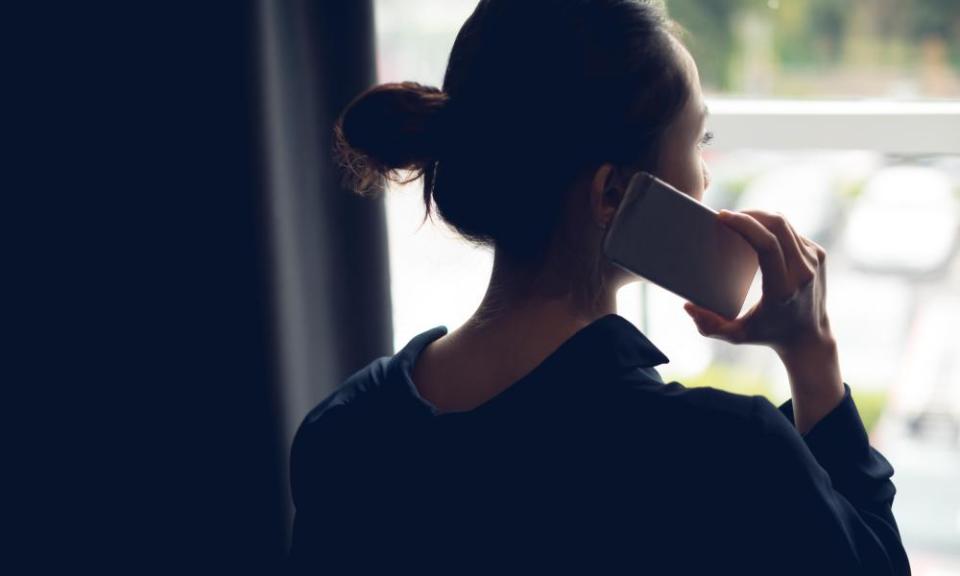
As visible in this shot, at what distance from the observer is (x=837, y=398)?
0.86 meters

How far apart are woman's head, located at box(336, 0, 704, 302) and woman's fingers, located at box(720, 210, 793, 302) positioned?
0.07m

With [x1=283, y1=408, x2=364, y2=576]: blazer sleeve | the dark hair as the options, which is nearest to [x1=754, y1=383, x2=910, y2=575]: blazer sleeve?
the dark hair

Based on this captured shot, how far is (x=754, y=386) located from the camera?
5.14ft

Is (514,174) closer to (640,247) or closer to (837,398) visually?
(640,247)

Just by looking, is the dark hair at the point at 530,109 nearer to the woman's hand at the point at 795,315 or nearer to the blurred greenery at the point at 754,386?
the woman's hand at the point at 795,315

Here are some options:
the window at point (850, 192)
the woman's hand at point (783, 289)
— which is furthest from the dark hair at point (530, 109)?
the window at point (850, 192)

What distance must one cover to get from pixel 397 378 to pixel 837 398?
362mm

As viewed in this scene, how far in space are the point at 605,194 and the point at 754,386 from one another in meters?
0.81

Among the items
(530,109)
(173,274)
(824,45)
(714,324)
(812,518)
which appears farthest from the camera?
(824,45)

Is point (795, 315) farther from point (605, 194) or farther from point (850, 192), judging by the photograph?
point (850, 192)

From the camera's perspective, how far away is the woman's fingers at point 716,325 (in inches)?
35.5

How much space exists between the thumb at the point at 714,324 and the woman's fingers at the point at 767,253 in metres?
0.06

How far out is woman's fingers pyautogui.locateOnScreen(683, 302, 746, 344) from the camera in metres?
0.90

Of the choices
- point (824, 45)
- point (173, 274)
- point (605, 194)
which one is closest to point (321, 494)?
point (605, 194)
